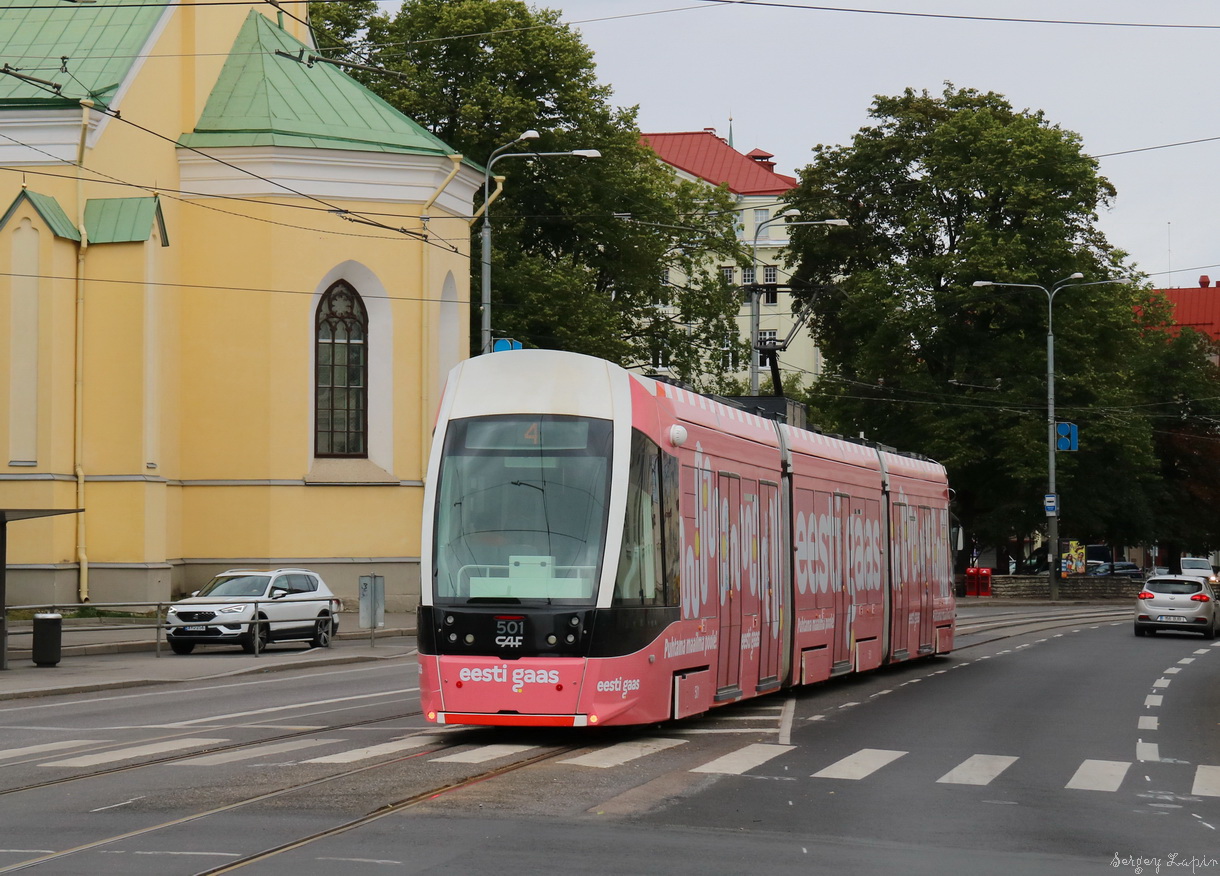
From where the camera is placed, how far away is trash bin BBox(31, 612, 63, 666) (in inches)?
910

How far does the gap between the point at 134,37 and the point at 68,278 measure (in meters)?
6.21

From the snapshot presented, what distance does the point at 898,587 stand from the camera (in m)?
23.3

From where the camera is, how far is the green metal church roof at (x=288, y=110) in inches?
1479

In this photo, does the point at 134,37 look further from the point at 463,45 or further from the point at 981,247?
the point at 981,247

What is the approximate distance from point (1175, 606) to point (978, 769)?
2559cm

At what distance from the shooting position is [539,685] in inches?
507

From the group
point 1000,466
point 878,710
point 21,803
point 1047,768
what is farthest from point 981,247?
point 21,803

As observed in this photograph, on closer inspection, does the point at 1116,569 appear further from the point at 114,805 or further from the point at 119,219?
the point at 114,805

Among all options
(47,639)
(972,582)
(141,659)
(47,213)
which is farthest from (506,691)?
(972,582)

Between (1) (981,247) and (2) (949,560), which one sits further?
(1) (981,247)

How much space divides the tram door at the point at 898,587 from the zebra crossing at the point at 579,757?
948cm

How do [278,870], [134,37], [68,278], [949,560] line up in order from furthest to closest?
[134,37] < [68,278] < [949,560] < [278,870]

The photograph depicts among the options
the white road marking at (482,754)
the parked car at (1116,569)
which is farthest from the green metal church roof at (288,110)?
the parked car at (1116,569)

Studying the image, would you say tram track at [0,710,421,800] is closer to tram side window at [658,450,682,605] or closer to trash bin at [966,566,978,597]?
tram side window at [658,450,682,605]
